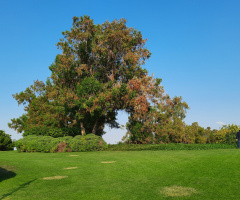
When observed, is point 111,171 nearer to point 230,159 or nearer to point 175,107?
point 230,159

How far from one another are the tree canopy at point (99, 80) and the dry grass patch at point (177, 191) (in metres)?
17.4

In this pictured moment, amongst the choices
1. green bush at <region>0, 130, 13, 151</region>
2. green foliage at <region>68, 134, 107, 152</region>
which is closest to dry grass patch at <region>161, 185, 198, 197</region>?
green foliage at <region>68, 134, 107, 152</region>

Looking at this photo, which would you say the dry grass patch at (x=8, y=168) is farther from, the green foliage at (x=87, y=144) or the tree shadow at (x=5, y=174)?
the green foliage at (x=87, y=144)

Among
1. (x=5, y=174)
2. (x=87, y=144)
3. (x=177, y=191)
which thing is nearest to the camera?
(x=177, y=191)

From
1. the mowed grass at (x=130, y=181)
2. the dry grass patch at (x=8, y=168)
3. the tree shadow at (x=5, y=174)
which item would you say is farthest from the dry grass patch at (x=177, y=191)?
the dry grass patch at (x=8, y=168)

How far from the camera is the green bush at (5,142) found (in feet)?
97.6

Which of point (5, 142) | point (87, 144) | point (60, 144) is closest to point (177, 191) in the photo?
point (87, 144)

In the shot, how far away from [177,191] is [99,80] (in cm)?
2341

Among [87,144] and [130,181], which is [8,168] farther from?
[87,144]

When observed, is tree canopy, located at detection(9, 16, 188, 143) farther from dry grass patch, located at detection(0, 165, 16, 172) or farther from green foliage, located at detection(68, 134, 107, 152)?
dry grass patch, located at detection(0, 165, 16, 172)

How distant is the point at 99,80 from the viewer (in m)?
30.2

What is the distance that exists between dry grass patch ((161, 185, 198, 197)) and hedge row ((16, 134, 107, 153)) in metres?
16.3

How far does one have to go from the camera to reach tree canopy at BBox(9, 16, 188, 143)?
26.5 m

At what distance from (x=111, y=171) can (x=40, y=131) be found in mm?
19789
